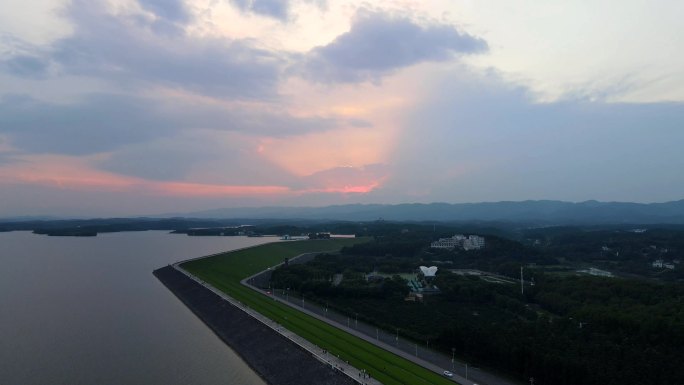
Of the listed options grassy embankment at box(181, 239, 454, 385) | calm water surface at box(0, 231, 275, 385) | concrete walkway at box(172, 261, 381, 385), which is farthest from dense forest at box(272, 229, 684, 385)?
calm water surface at box(0, 231, 275, 385)

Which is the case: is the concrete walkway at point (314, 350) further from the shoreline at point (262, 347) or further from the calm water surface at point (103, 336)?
the calm water surface at point (103, 336)

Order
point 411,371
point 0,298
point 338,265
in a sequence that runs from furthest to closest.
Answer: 1. point 338,265
2. point 0,298
3. point 411,371

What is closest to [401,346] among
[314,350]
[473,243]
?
[314,350]

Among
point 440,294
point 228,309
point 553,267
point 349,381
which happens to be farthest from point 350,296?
point 553,267

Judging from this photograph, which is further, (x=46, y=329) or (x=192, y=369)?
(x=46, y=329)

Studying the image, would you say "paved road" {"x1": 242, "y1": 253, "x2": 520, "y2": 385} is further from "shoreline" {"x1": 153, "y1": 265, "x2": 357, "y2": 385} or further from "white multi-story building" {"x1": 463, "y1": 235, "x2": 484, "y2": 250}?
"white multi-story building" {"x1": 463, "y1": 235, "x2": 484, "y2": 250}

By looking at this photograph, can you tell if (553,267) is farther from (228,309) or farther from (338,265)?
(228,309)

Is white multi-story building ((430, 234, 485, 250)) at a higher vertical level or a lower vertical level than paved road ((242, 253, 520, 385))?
higher
